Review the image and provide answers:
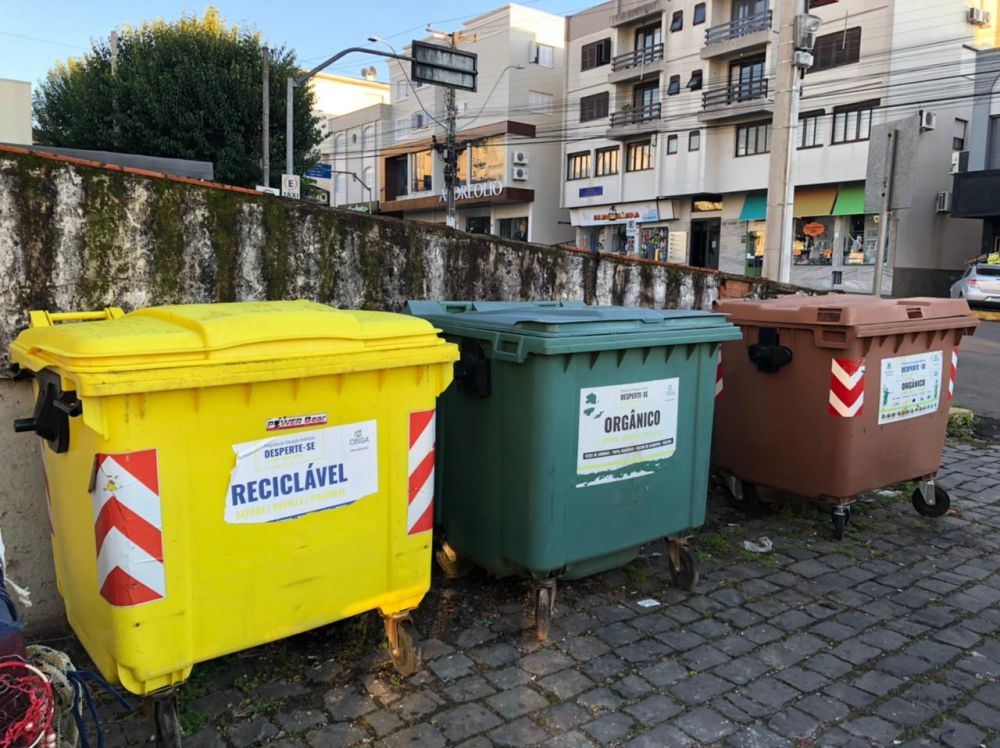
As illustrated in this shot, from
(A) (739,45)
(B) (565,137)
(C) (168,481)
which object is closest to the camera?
(C) (168,481)

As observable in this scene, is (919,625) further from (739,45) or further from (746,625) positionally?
(739,45)

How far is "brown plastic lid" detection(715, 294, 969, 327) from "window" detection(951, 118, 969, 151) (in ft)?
94.6

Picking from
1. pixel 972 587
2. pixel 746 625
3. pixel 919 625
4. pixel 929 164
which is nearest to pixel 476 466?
pixel 746 625

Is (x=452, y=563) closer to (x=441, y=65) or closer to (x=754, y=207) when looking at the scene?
(x=441, y=65)

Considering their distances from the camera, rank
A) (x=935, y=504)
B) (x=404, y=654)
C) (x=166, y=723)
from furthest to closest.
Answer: (x=935, y=504), (x=404, y=654), (x=166, y=723)

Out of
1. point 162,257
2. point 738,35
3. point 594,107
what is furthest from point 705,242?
point 162,257

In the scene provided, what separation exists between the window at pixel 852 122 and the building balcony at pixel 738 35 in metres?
4.04

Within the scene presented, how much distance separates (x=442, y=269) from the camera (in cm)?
461

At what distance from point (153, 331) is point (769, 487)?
387 cm

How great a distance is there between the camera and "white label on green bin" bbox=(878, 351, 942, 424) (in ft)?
15.2

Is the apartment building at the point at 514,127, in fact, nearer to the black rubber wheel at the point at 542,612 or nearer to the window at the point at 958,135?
the window at the point at 958,135

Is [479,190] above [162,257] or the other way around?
above

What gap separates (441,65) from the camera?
14500 millimetres

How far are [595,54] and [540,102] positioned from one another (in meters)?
4.81
